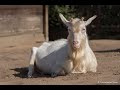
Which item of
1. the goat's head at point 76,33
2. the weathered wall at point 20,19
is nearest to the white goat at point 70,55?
the goat's head at point 76,33

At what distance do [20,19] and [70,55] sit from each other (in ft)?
23.8

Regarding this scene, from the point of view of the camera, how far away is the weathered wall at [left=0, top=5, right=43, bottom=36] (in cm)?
1262

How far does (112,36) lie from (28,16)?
5.85 meters

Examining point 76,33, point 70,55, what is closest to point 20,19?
point 70,55

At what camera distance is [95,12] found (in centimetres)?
1836

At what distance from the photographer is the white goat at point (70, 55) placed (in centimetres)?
596

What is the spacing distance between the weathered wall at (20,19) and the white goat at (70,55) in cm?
578

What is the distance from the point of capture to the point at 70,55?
20.4 ft

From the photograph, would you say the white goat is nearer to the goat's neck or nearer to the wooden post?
the goat's neck
